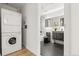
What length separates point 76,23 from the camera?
95 centimetres

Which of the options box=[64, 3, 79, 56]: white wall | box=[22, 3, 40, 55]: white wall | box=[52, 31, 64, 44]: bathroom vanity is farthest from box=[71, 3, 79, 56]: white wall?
box=[52, 31, 64, 44]: bathroom vanity

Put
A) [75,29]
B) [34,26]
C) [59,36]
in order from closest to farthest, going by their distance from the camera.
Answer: [75,29], [34,26], [59,36]

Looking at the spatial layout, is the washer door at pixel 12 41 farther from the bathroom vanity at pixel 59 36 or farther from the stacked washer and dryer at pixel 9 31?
the bathroom vanity at pixel 59 36

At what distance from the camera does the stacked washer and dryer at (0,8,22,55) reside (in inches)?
64.0

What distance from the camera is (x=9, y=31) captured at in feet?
5.62

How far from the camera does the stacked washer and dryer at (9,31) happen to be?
1625mm

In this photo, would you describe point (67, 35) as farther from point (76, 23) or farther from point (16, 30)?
point (16, 30)

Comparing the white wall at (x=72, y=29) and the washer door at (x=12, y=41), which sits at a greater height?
the white wall at (x=72, y=29)

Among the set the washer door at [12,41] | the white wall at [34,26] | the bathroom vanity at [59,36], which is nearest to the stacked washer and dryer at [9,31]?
the washer door at [12,41]

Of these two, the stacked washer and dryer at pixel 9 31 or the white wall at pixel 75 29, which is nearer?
the white wall at pixel 75 29

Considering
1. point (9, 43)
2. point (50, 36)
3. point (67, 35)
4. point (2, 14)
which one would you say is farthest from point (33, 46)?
point (50, 36)

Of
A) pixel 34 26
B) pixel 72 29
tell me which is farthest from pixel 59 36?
pixel 72 29

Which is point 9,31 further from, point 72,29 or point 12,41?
point 72,29

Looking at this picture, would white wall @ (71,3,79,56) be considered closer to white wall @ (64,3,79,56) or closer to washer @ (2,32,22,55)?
white wall @ (64,3,79,56)
